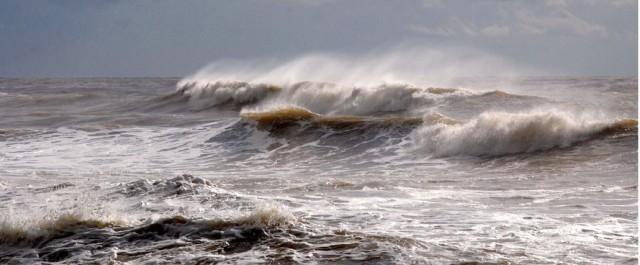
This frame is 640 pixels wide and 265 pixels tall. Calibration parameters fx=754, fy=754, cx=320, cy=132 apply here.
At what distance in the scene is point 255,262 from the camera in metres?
5.71

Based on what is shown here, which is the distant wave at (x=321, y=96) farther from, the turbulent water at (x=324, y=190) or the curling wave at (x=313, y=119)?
the turbulent water at (x=324, y=190)

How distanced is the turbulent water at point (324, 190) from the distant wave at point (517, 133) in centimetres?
4

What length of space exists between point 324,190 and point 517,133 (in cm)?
560

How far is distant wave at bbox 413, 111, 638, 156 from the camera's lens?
13.3 meters

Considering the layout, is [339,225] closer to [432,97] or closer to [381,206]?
[381,206]

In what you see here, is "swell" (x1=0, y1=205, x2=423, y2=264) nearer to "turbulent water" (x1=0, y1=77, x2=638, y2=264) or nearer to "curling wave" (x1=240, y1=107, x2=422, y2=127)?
"turbulent water" (x1=0, y1=77, x2=638, y2=264)

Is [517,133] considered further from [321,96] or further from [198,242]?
[321,96]

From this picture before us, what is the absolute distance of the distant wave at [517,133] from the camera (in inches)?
524

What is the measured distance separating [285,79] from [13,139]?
14.9 meters

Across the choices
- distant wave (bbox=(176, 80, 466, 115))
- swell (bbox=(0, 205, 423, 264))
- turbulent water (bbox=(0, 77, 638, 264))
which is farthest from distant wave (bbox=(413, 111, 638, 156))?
distant wave (bbox=(176, 80, 466, 115))

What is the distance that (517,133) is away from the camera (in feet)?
45.0

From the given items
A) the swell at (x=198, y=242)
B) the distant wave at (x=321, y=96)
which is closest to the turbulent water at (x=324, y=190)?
the swell at (x=198, y=242)

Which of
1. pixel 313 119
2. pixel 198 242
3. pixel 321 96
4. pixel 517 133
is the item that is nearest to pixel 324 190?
pixel 198 242

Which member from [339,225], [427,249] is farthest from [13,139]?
[427,249]
